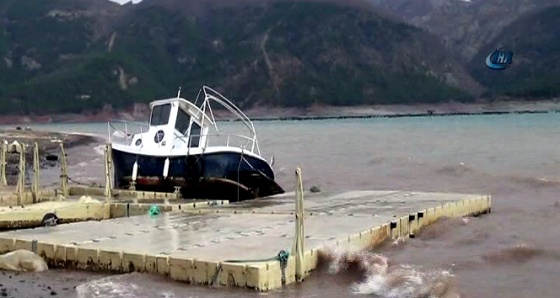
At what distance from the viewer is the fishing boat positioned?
20219 mm

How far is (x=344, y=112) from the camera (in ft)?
636

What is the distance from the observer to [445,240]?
14539 millimetres

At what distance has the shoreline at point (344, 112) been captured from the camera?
579 ft

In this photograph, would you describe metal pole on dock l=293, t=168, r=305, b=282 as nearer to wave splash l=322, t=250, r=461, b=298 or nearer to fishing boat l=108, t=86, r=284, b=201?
wave splash l=322, t=250, r=461, b=298

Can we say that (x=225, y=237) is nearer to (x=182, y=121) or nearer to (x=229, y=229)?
(x=229, y=229)

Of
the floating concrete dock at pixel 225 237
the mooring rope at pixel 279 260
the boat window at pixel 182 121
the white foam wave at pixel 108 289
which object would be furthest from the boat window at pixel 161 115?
the mooring rope at pixel 279 260

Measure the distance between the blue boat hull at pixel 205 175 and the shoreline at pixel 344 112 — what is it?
153 metres

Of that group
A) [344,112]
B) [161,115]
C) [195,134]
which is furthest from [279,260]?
[344,112]

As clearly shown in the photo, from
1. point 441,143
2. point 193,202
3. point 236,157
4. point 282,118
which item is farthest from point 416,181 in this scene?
point 282,118

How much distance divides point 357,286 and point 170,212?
648cm

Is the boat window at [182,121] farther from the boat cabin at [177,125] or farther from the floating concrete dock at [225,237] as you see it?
the floating concrete dock at [225,237]

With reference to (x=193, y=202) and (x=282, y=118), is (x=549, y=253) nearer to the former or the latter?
(x=193, y=202)

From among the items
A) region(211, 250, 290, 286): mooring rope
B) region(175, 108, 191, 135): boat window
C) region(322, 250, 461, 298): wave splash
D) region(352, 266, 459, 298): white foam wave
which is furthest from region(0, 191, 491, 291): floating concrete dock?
region(175, 108, 191, 135): boat window

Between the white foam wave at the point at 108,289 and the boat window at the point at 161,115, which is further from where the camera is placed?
the boat window at the point at 161,115
